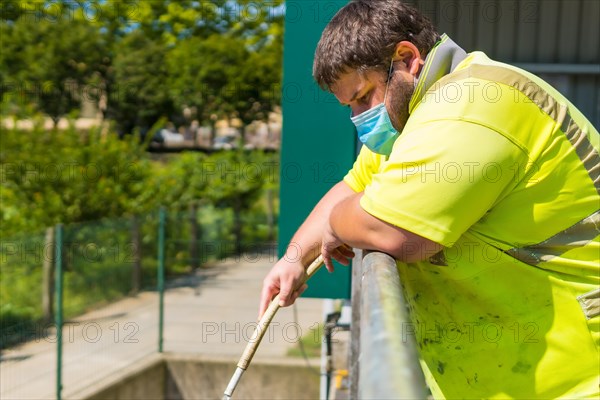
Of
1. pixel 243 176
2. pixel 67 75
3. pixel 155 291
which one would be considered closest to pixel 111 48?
pixel 67 75

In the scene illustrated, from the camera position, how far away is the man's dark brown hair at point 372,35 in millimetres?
1845

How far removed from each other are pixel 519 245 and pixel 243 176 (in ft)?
49.2

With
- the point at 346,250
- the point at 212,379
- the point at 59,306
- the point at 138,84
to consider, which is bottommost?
the point at 212,379

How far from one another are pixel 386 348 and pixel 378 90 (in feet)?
3.16

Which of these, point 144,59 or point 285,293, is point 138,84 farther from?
point 285,293

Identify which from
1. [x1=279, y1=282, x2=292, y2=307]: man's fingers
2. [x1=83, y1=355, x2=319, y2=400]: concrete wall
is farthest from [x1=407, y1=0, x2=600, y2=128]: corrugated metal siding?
[x1=279, y1=282, x2=292, y2=307]: man's fingers

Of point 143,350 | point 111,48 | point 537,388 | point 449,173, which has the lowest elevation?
point 143,350

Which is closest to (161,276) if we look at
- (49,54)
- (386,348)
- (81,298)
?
(81,298)

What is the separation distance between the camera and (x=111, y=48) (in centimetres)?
3145

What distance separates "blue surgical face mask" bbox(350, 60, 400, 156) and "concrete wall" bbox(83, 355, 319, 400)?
20.7ft

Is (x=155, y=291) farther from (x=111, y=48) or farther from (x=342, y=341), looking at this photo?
(x=111, y=48)

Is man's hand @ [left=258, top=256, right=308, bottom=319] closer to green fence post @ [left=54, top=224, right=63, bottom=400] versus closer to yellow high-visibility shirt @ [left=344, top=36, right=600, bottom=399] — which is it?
yellow high-visibility shirt @ [left=344, top=36, right=600, bottom=399]

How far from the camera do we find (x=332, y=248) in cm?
202

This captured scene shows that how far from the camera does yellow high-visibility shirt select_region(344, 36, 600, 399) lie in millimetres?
1598
